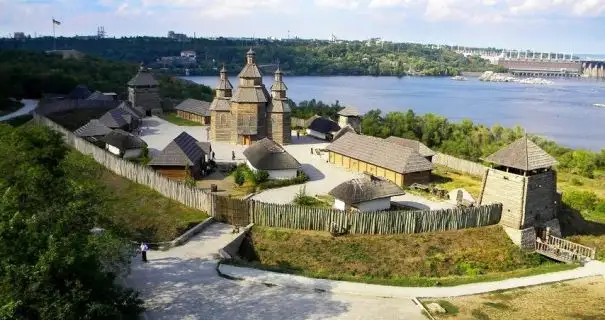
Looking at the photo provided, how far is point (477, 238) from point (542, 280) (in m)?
3.53

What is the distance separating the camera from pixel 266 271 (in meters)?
22.0

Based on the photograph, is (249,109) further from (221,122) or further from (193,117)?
(193,117)

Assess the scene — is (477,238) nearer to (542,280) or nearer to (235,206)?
(542,280)

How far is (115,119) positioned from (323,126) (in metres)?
18.0

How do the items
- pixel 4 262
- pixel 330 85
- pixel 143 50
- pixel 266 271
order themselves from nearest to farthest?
pixel 4 262
pixel 266 271
pixel 330 85
pixel 143 50

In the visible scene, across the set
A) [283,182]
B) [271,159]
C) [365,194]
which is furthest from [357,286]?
[271,159]

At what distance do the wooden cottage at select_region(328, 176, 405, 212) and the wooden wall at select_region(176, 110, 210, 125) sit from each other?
30.6 metres

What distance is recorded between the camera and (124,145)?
129 feet

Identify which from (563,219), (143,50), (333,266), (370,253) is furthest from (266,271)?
(143,50)

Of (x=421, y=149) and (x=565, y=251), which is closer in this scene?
(x=565, y=251)

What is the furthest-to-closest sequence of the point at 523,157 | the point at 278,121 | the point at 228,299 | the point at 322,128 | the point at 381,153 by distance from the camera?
the point at 322,128
the point at 278,121
the point at 381,153
the point at 523,157
the point at 228,299

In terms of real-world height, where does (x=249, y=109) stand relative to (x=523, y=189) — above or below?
above

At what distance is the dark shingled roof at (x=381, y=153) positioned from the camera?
34156 millimetres

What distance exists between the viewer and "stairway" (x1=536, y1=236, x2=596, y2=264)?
2598cm
